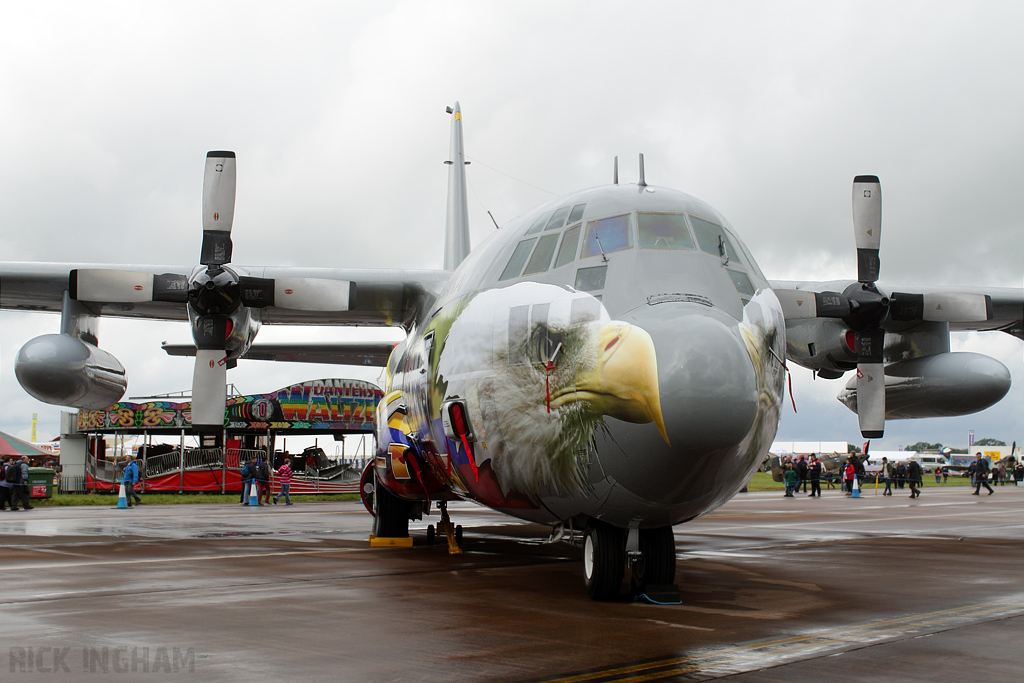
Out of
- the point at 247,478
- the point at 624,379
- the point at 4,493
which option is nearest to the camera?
the point at 624,379

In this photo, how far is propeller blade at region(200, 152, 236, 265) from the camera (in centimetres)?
1344

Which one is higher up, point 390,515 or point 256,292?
point 256,292

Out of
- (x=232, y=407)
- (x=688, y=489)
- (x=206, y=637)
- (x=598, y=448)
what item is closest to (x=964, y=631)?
(x=688, y=489)

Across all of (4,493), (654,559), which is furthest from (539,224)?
(4,493)

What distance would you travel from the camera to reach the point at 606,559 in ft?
24.7

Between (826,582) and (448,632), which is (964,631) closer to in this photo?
(826,582)

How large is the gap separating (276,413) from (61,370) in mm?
21971

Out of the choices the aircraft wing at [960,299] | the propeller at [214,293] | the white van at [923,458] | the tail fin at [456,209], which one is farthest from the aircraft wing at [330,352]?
the white van at [923,458]

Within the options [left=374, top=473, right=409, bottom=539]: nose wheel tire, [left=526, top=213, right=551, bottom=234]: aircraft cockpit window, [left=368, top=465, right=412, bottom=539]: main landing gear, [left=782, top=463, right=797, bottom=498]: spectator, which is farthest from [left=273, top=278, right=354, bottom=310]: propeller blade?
[left=782, top=463, right=797, bottom=498]: spectator

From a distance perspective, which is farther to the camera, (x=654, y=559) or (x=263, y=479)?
(x=263, y=479)

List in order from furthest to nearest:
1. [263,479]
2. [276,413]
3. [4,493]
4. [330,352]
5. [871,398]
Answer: [276,413], [263,479], [4,493], [330,352], [871,398]

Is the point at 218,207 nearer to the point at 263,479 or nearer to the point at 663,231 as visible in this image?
the point at 663,231

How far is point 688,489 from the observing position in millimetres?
6473

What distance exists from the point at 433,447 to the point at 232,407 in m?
26.9
